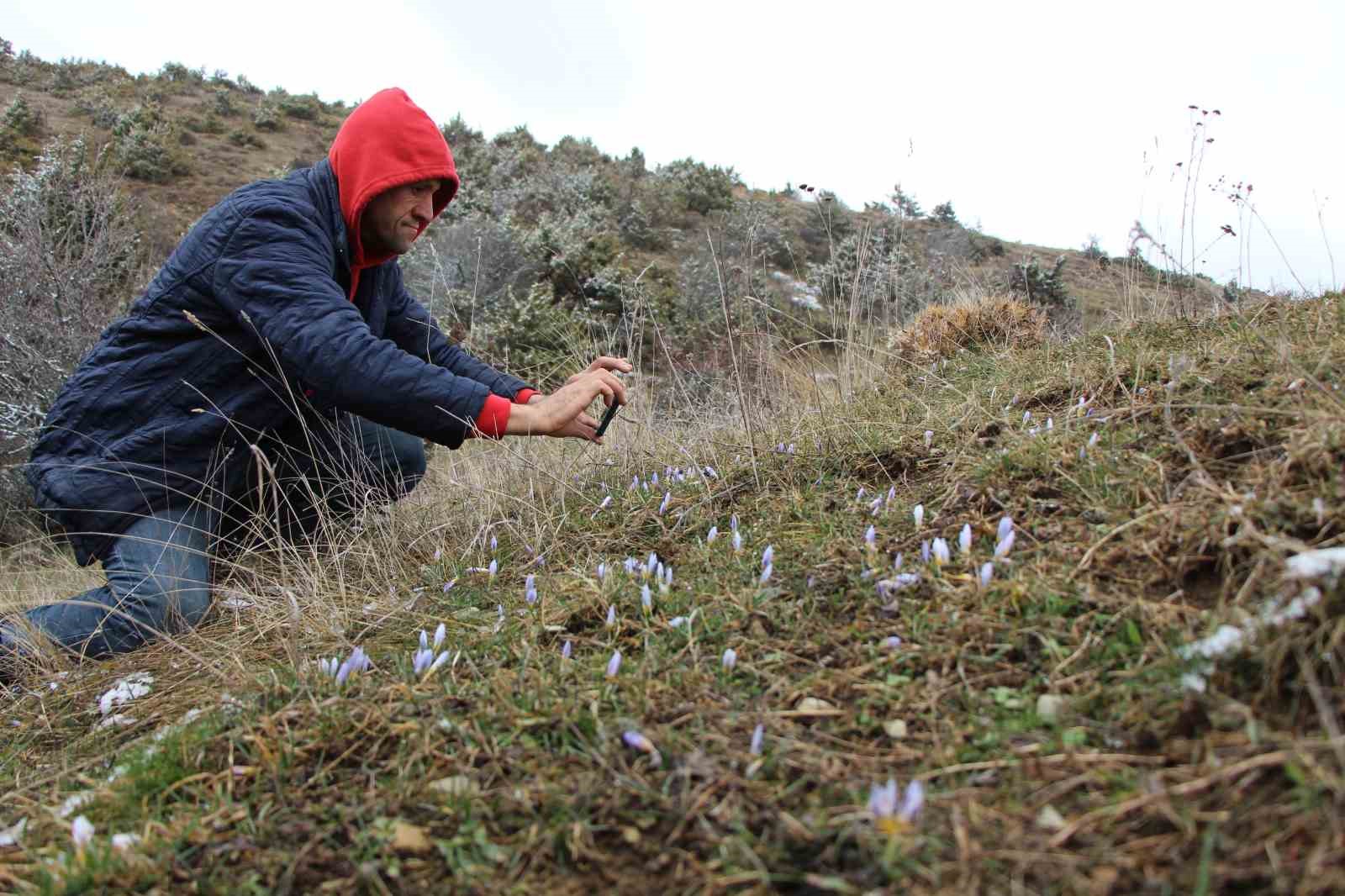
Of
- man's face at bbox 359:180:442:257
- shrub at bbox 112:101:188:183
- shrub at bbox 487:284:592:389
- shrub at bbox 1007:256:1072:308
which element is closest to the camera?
man's face at bbox 359:180:442:257

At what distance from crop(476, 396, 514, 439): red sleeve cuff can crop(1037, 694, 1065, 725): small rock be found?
1.99 m

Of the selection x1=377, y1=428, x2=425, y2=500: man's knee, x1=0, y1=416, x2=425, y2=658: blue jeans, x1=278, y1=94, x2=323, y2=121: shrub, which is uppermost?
x1=278, y1=94, x2=323, y2=121: shrub

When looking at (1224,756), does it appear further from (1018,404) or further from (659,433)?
(659,433)

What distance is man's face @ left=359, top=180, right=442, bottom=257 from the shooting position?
339 centimetres

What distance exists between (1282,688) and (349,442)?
3670mm

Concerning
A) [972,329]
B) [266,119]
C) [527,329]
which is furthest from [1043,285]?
[266,119]

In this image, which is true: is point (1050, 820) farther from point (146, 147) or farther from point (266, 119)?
point (266, 119)

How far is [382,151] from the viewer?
3279mm

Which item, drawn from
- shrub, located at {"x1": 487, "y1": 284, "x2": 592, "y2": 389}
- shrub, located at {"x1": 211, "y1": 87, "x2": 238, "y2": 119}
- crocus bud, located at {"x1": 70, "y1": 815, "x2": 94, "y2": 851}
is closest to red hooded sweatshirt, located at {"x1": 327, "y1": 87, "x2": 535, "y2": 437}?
crocus bud, located at {"x1": 70, "y1": 815, "x2": 94, "y2": 851}

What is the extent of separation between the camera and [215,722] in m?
1.92

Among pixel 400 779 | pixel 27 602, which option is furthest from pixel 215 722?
pixel 27 602

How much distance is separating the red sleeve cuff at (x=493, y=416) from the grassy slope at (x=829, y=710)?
52cm

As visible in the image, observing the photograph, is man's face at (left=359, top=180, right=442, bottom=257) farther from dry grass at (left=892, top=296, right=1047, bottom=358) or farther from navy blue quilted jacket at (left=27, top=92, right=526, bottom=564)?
dry grass at (left=892, top=296, right=1047, bottom=358)

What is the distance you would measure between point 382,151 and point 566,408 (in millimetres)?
1346
